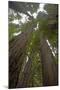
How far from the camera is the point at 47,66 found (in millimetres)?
1783

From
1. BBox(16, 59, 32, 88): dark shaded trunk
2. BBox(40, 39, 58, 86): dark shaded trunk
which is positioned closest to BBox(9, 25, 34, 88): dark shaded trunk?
BBox(16, 59, 32, 88): dark shaded trunk

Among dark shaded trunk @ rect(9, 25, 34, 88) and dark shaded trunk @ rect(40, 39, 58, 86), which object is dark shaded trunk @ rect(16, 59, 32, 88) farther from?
dark shaded trunk @ rect(40, 39, 58, 86)

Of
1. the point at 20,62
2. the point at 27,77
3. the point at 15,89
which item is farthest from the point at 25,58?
the point at 15,89

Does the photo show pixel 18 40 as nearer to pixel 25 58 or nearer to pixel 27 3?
pixel 25 58

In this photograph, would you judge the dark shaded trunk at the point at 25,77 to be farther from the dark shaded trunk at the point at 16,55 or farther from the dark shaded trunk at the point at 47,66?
the dark shaded trunk at the point at 47,66

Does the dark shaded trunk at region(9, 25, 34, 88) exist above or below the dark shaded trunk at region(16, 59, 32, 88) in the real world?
above

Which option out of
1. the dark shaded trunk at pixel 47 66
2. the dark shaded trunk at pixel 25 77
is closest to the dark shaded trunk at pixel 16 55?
the dark shaded trunk at pixel 25 77

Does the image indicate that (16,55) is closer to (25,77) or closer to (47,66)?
(25,77)

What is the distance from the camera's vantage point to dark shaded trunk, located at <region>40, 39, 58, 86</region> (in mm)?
1775

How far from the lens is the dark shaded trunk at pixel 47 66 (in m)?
1.78

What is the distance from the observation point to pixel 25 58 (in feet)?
5.70

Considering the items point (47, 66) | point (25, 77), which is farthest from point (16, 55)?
point (47, 66)

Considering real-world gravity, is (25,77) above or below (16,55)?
below

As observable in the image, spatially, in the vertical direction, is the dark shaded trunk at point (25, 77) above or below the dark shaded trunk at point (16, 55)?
below
